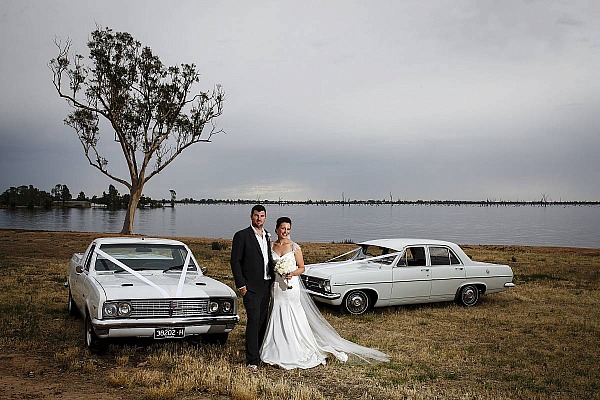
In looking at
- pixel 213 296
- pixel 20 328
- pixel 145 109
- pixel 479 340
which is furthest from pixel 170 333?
pixel 145 109

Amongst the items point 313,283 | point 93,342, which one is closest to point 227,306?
point 93,342

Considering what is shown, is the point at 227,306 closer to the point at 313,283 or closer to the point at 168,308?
the point at 168,308

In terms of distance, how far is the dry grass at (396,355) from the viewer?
21.0 feet

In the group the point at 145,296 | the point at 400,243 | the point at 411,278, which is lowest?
the point at 411,278

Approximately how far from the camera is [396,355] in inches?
318

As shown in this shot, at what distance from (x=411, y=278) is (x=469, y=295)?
181cm

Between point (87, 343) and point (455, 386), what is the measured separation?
16.2ft

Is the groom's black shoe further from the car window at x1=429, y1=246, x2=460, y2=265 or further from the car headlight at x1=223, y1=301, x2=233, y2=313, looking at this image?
the car window at x1=429, y1=246, x2=460, y2=265

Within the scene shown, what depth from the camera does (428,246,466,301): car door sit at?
11555mm

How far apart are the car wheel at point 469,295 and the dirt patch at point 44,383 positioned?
315 inches

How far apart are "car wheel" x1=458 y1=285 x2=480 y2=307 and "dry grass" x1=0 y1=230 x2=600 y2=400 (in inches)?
8.1

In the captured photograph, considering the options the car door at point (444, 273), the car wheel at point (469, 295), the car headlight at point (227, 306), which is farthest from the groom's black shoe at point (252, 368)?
the car wheel at point (469, 295)

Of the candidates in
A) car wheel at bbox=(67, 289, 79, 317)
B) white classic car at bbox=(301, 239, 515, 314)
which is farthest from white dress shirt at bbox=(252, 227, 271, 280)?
car wheel at bbox=(67, 289, 79, 317)

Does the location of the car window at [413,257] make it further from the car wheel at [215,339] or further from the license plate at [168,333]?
the license plate at [168,333]
